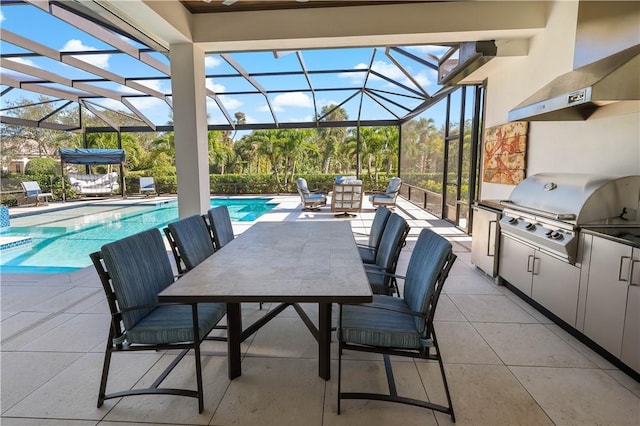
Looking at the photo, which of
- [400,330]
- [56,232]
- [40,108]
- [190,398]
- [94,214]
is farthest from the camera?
[40,108]

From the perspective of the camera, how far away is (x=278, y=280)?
171 centimetres

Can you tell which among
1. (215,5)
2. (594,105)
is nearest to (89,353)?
(215,5)

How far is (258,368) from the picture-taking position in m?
2.08

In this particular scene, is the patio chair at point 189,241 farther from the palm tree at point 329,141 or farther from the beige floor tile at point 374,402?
the palm tree at point 329,141

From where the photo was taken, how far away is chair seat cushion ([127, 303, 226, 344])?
1727 millimetres

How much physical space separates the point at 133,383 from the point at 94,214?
9.93 m

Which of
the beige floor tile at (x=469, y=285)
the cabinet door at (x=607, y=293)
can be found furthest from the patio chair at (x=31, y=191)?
the cabinet door at (x=607, y=293)

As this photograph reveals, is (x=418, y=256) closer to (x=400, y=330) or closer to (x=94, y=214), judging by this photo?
(x=400, y=330)

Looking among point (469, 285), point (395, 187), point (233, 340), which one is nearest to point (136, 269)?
point (233, 340)

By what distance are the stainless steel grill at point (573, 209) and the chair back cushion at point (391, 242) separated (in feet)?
4.06

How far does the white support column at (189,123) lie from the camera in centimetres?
414

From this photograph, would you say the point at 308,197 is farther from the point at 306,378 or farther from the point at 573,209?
the point at 306,378

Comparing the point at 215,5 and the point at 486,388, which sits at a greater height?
the point at 215,5

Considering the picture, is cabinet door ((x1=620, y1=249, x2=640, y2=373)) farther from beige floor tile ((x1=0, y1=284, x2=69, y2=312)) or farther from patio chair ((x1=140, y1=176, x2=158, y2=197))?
patio chair ((x1=140, y1=176, x2=158, y2=197))
